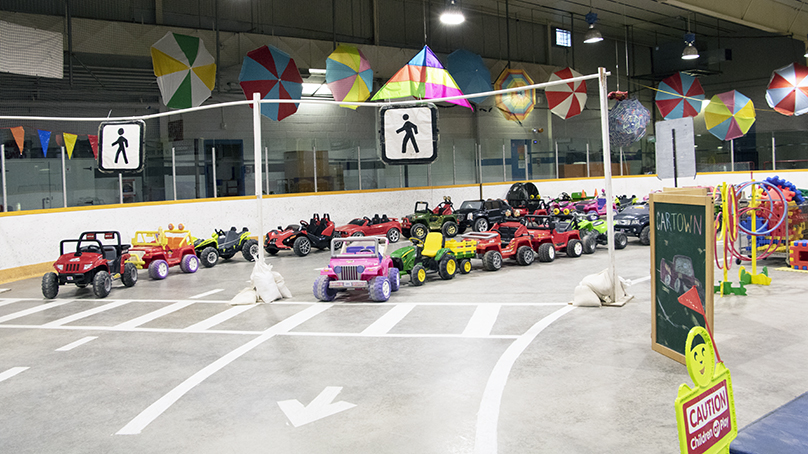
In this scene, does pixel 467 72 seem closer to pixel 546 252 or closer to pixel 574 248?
pixel 574 248

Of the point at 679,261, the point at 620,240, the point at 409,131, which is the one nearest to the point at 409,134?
the point at 409,131

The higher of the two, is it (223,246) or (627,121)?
(627,121)

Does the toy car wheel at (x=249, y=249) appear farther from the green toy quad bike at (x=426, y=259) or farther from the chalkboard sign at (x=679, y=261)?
the chalkboard sign at (x=679, y=261)

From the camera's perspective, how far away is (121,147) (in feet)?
37.4

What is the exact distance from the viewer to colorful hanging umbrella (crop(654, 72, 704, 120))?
2750 centimetres

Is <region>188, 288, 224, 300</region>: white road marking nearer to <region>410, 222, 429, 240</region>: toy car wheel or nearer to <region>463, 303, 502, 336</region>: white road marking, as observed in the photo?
<region>463, 303, 502, 336</region>: white road marking

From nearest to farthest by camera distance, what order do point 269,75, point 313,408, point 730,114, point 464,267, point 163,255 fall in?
point 313,408 → point 464,267 → point 163,255 → point 269,75 → point 730,114

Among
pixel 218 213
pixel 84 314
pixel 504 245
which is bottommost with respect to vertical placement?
pixel 84 314

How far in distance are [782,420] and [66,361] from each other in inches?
298

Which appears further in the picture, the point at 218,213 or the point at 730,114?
the point at 730,114

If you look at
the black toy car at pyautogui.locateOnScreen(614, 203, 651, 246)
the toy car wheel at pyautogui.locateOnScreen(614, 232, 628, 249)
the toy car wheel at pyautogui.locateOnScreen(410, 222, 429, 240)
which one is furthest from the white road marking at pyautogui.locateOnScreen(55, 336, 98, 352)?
the black toy car at pyautogui.locateOnScreen(614, 203, 651, 246)

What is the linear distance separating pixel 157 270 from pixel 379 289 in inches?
259

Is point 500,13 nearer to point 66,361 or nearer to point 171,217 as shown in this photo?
point 171,217

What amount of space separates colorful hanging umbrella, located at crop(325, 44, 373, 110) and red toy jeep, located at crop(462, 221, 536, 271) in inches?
296
